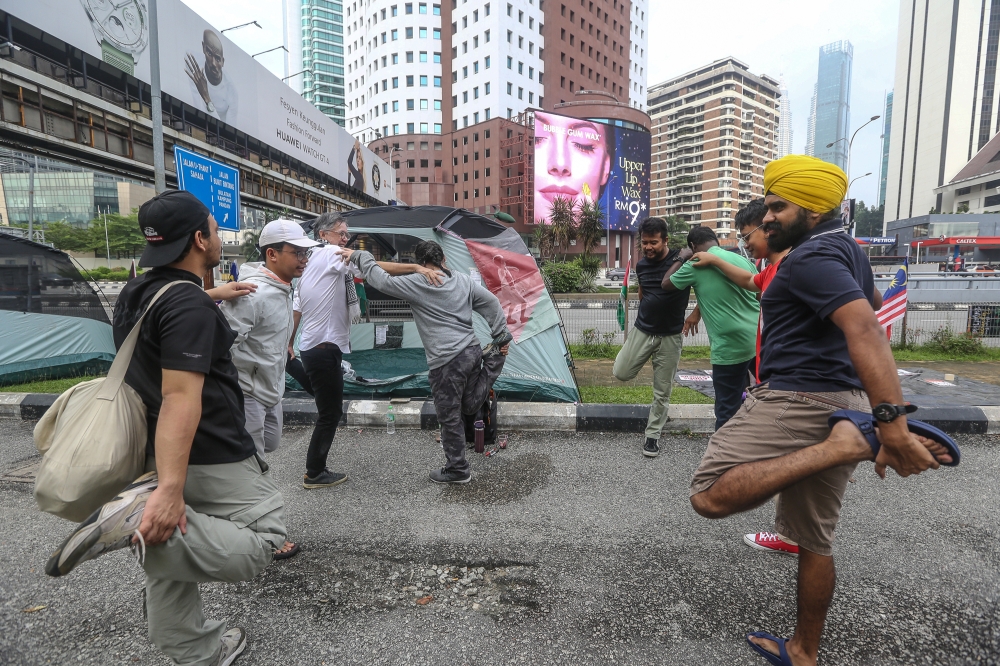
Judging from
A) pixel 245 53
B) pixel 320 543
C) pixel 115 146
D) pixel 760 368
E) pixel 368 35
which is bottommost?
pixel 320 543

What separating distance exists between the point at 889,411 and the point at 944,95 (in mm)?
115969

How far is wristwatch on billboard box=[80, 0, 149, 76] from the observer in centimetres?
1535

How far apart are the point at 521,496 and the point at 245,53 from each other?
2682cm

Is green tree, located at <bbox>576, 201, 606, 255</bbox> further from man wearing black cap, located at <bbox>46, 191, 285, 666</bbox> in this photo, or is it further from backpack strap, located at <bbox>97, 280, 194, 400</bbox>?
backpack strap, located at <bbox>97, 280, 194, 400</bbox>

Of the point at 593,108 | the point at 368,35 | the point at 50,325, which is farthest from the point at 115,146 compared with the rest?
the point at 368,35

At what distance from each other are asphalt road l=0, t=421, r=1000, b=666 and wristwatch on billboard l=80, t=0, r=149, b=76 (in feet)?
58.2

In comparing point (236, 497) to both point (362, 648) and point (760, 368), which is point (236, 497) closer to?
point (362, 648)

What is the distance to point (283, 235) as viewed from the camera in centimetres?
278

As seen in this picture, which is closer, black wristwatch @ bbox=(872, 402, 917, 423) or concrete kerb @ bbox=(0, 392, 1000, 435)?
black wristwatch @ bbox=(872, 402, 917, 423)

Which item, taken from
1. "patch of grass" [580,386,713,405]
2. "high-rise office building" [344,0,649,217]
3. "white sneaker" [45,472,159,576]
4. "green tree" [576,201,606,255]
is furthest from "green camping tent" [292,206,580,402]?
"high-rise office building" [344,0,649,217]

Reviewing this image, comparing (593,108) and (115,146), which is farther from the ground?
(593,108)

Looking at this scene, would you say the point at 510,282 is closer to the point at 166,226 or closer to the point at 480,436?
the point at 480,436

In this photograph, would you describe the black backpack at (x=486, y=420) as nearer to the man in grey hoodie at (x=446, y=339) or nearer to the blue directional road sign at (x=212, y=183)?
the man in grey hoodie at (x=446, y=339)

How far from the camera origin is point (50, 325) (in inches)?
250
